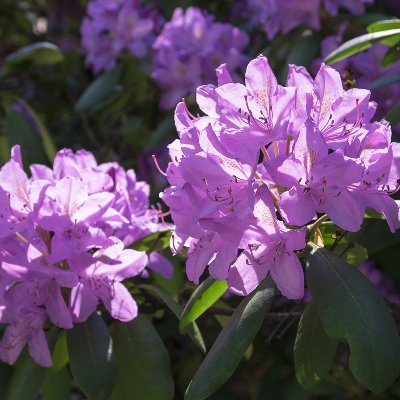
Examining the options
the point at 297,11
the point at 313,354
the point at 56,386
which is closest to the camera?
the point at 313,354

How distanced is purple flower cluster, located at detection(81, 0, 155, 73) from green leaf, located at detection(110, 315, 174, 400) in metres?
1.20

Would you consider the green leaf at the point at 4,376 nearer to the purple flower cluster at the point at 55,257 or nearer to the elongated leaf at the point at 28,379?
the elongated leaf at the point at 28,379

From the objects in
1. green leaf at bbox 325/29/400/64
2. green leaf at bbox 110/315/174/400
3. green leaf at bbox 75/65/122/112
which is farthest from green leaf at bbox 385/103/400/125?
green leaf at bbox 75/65/122/112

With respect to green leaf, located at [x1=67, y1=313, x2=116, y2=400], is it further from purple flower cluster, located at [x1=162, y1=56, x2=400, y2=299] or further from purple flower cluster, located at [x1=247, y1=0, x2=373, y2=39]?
purple flower cluster, located at [x1=247, y1=0, x2=373, y2=39]

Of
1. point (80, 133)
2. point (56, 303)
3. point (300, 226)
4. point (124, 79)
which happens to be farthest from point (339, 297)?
point (80, 133)

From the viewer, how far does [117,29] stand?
97.2 inches

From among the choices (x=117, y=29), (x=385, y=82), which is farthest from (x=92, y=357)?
(x=117, y=29)

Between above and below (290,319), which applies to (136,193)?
above

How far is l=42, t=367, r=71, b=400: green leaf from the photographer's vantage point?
64.5 inches

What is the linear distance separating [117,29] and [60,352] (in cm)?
119

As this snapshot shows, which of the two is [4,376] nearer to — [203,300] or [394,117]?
[203,300]

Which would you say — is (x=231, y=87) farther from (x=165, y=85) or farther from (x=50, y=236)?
(x=165, y=85)

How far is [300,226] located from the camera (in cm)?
117

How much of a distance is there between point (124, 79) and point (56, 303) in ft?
4.17
